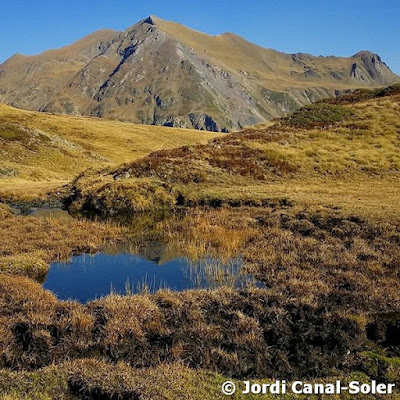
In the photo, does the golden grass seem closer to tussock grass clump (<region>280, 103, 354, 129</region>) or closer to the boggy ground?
the boggy ground

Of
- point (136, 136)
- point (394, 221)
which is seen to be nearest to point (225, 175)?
point (394, 221)

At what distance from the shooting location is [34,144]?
76750mm

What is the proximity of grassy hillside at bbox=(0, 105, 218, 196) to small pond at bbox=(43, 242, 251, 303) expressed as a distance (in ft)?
89.0

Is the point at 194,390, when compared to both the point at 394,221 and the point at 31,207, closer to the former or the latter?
the point at 394,221

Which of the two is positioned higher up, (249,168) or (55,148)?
(55,148)

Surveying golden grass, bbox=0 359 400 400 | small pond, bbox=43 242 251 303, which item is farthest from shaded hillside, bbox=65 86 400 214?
golden grass, bbox=0 359 400 400

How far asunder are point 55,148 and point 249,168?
49877 millimetres

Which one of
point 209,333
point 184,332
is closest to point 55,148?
point 184,332

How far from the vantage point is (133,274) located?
20.6 metres

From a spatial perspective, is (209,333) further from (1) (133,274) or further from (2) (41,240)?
(2) (41,240)

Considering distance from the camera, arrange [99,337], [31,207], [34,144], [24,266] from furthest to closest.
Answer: [34,144], [31,207], [24,266], [99,337]

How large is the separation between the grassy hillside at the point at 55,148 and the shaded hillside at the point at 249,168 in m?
11.8

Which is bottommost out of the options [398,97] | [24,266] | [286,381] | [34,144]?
[286,381]

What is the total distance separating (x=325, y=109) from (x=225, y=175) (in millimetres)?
30050
